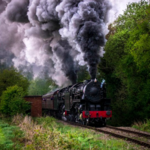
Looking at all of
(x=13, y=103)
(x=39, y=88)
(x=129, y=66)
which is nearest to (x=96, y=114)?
(x=13, y=103)

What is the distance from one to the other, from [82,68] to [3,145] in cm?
2713

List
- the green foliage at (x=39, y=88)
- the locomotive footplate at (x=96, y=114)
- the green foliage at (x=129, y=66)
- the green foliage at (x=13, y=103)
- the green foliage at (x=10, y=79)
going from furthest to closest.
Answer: the green foliage at (x=39, y=88) < the green foliage at (x=10, y=79) < the green foliage at (x=13, y=103) < the green foliage at (x=129, y=66) < the locomotive footplate at (x=96, y=114)

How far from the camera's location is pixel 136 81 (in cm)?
2003

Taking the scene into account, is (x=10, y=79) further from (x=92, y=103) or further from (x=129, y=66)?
(x=92, y=103)

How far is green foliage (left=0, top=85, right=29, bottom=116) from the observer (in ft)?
53.8

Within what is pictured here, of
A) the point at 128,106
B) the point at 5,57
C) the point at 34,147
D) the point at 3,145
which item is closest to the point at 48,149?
the point at 34,147

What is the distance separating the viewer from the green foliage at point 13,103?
53.8 feet

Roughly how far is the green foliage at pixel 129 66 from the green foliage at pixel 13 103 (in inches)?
337

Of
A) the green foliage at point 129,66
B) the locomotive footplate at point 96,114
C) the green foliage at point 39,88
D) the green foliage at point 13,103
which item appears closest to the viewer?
the locomotive footplate at point 96,114

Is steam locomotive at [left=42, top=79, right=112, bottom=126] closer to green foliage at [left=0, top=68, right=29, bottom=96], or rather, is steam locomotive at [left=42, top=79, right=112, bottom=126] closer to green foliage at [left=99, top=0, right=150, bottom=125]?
green foliage at [left=99, top=0, right=150, bottom=125]

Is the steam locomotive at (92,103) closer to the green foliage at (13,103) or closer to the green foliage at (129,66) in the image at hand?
the green foliage at (129,66)

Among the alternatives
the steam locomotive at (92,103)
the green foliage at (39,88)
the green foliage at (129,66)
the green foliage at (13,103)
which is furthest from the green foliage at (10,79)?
the green foliage at (39,88)

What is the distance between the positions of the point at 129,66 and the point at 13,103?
10.3 m

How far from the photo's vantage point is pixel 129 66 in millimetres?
20531
